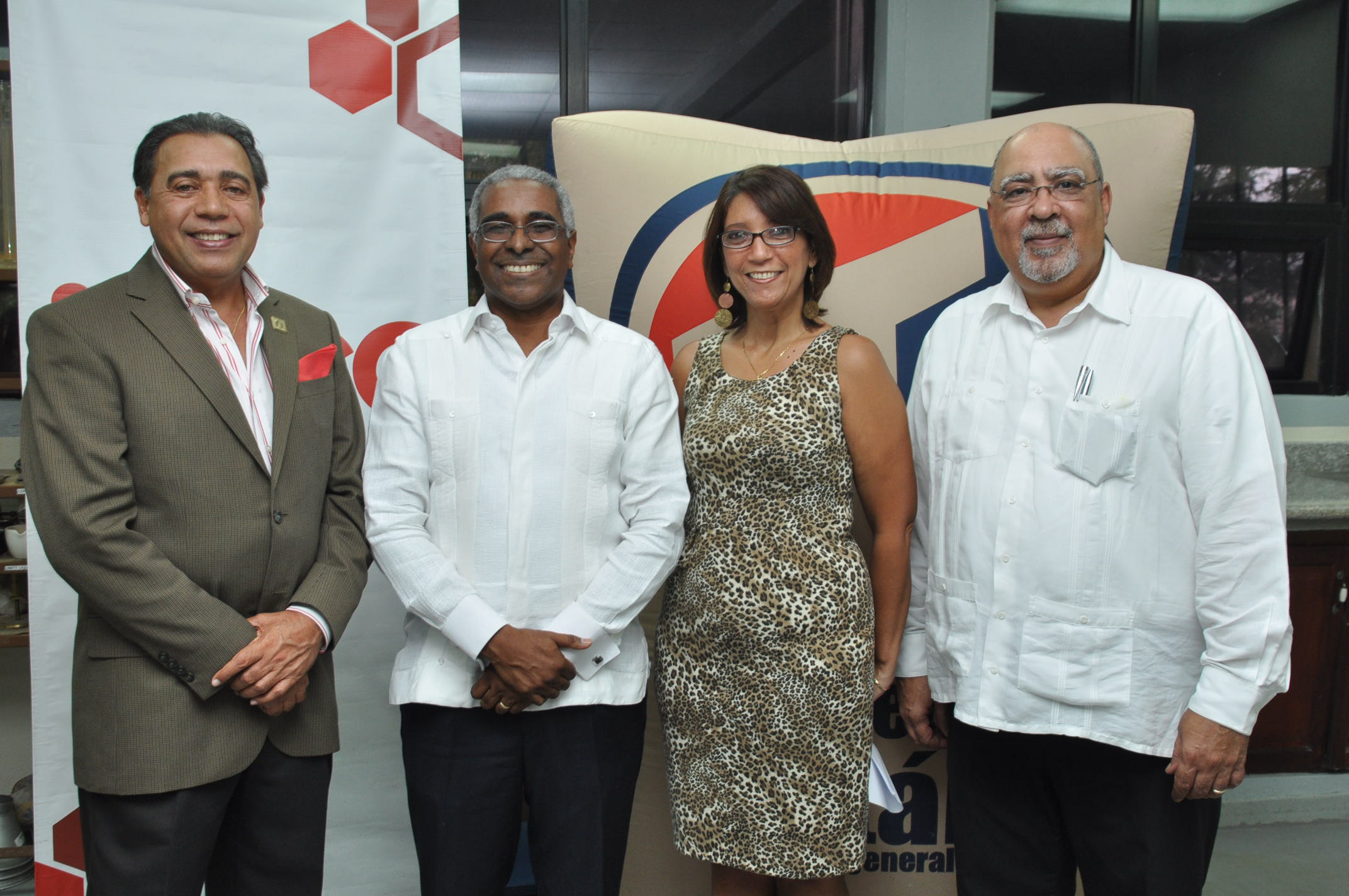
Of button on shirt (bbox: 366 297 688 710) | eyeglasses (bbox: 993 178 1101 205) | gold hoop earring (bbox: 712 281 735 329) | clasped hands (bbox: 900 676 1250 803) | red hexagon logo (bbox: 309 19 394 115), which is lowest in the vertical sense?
clasped hands (bbox: 900 676 1250 803)

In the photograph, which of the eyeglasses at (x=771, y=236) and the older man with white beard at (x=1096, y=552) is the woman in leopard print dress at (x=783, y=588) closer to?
the eyeglasses at (x=771, y=236)

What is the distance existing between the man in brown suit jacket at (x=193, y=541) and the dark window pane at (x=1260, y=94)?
2.89 m

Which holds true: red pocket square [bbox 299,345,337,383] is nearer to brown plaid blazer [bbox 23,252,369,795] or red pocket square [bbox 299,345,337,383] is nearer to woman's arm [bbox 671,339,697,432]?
brown plaid blazer [bbox 23,252,369,795]

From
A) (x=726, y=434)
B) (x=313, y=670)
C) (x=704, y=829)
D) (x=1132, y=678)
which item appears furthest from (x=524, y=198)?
(x=1132, y=678)

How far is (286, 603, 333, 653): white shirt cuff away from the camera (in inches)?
59.6

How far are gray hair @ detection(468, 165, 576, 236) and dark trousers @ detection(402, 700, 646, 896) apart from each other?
2.79 ft

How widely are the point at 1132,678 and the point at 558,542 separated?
95 cm

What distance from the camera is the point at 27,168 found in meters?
2.05

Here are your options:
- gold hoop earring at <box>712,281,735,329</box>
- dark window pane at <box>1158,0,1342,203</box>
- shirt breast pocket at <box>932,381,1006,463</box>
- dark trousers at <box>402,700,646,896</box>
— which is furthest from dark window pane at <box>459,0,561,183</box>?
dark window pane at <box>1158,0,1342,203</box>

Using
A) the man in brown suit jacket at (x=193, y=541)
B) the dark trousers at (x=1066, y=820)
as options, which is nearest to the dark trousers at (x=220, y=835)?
the man in brown suit jacket at (x=193, y=541)

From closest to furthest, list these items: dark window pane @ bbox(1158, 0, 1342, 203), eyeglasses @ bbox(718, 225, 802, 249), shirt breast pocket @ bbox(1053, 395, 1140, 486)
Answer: shirt breast pocket @ bbox(1053, 395, 1140, 486) → eyeglasses @ bbox(718, 225, 802, 249) → dark window pane @ bbox(1158, 0, 1342, 203)

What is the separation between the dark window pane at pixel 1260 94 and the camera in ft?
10.1

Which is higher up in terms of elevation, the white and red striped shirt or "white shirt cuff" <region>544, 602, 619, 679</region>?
the white and red striped shirt

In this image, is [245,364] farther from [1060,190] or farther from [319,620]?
[1060,190]
